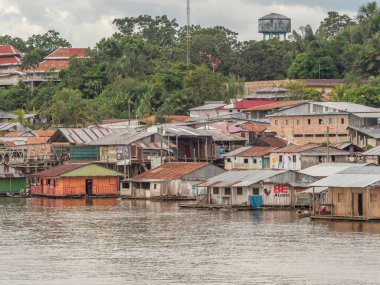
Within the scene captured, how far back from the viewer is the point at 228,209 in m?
62.7

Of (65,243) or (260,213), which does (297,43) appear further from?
(65,243)

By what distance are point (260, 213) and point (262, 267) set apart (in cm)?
2164

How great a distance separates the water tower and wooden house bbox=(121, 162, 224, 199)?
74052 mm

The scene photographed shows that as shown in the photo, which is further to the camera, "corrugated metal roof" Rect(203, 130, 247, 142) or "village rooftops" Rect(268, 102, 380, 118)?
"corrugated metal roof" Rect(203, 130, 247, 142)

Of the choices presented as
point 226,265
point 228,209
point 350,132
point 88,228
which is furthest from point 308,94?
point 226,265

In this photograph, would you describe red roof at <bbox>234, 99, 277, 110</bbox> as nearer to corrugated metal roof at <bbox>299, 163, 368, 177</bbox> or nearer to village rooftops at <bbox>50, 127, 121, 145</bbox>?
village rooftops at <bbox>50, 127, 121, 145</bbox>

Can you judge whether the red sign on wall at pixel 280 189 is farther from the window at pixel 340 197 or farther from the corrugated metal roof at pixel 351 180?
the window at pixel 340 197

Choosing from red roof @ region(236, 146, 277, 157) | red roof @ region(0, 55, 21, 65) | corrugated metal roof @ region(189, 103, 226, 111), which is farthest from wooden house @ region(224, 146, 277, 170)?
red roof @ region(0, 55, 21, 65)

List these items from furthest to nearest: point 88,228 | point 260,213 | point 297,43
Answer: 1. point 297,43
2. point 260,213
3. point 88,228

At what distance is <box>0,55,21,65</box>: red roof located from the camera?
13862 cm

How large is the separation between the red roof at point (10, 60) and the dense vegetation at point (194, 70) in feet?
10.5

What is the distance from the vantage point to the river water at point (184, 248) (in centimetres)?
3672

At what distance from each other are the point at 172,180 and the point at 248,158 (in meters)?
7.73

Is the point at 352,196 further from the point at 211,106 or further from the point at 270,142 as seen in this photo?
the point at 211,106
